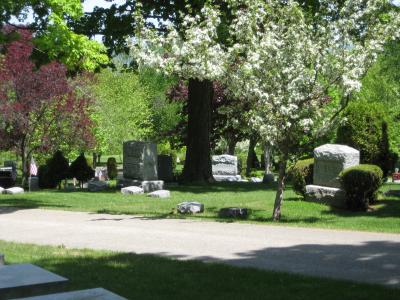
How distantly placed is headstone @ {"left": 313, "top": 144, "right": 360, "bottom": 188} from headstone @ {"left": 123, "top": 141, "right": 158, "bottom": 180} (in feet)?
26.0

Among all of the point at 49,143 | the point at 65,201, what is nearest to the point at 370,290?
the point at 65,201

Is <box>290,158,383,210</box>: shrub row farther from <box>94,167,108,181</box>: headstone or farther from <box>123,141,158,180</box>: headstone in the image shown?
<box>94,167,108,181</box>: headstone

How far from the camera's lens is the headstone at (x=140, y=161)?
75.4ft

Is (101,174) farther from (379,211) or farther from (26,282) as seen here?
(26,282)

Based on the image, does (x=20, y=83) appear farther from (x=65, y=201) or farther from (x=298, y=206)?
(x=298, y=206)

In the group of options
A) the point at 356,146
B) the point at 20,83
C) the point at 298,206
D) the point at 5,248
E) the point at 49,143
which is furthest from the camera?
the point at 49,143

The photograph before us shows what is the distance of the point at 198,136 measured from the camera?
25047 millimetres

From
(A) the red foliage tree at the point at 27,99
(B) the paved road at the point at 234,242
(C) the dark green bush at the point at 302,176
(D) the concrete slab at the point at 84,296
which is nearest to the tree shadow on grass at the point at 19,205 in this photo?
(B) the paved road at the point at 234,242

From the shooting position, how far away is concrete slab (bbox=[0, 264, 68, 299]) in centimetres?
434

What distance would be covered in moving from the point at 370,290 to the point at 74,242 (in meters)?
5.74

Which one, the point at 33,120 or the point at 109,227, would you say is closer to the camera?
the point at 109,227

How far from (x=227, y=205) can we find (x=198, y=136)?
8.88 m

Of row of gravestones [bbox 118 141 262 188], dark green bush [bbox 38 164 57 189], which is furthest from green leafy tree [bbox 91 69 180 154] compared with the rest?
row of gravestones [bbox 118 141 262 188]

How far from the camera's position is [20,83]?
2669 cm
